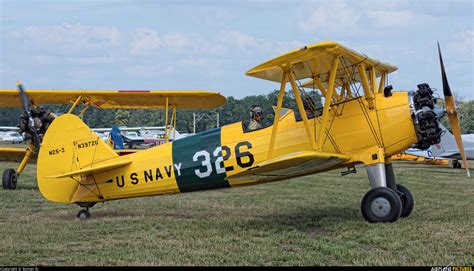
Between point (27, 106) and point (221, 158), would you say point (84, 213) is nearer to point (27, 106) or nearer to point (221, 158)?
point (221, 158)

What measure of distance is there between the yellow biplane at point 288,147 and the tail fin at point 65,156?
2 cm

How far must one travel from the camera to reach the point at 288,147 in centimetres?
794

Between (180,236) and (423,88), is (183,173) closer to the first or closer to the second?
(180,236)

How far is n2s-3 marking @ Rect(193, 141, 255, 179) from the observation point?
26.4ft

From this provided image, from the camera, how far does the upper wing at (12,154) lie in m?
13.5

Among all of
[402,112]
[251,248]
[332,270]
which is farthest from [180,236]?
[402,112]

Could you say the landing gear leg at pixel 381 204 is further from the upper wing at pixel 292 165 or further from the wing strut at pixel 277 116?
the wing strut at pixel 277 116

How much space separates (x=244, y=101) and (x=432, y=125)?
76.0 meters

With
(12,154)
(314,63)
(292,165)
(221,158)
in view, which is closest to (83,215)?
(221,158)

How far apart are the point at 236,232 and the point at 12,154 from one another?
8806 millimetres

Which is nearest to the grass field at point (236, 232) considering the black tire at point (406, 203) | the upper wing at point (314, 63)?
the black tire at point (406, 203)

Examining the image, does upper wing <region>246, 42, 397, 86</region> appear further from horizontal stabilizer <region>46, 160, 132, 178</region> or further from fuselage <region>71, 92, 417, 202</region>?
horizontal stabilizer <region>46, 160, 132, 178</region>

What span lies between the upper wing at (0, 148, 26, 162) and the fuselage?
5.65 metres

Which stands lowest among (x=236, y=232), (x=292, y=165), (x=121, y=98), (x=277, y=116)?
(x=236, y=232)
